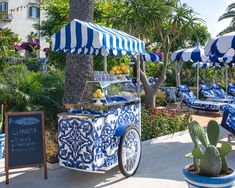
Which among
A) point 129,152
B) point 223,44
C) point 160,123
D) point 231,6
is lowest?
point 129,152

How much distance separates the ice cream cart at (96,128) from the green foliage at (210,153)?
164 centimetres

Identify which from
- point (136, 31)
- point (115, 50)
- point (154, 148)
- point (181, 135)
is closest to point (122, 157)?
point (115, 50)

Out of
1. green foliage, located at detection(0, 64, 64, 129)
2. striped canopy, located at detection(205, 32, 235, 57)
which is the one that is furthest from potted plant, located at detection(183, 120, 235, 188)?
green foliage, located at detection(0, 64, 64, 129)

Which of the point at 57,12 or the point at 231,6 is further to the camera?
the point at 231,6

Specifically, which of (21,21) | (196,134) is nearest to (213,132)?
(196,134)

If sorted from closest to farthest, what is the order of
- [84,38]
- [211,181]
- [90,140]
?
[211,181], [90,140], [84,38]

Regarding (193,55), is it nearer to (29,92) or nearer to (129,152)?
(29,92)

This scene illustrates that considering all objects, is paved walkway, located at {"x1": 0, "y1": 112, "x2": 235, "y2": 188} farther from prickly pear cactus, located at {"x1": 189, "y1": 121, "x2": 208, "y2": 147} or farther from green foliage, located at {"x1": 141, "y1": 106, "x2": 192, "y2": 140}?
prickly pear cactus, located at {"x1": 189, "y1": 121, "x2": 208, "y2": 147}

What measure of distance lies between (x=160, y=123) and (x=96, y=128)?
3.92 m

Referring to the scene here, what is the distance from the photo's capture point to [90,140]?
5379 mm

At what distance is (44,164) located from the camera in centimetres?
570

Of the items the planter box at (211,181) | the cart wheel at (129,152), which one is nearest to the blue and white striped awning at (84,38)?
the cart wheel at (129,152)

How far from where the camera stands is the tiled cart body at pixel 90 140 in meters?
5.40

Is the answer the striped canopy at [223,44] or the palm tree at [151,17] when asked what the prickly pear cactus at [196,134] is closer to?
the striped canopy at [223,44]
